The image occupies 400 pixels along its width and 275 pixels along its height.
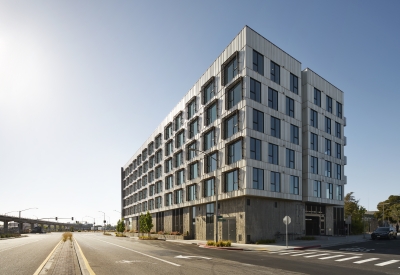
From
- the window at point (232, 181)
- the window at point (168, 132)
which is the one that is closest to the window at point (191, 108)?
the window at point (168, 132)

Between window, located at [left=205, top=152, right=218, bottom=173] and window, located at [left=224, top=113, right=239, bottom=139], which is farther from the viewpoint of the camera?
window, located at [left=205, top=152, right=218, bottom=173]

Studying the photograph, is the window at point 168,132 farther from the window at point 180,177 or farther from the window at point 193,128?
the window at point 193,128

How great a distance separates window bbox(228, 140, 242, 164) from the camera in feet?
130

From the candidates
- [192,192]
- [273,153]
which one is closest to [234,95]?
[273,153]

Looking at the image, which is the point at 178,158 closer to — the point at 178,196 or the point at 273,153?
the point at 178,196

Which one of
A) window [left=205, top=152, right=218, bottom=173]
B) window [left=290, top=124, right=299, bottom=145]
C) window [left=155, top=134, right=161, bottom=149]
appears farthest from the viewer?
window [left=155, top=134, right=161, bottom=149]

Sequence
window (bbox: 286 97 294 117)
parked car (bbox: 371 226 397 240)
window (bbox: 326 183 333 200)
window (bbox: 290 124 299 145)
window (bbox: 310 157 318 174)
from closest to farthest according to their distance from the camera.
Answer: parked car (bbox: 371 226 397 240)
window (bbox: 286 97 294 117)
window (bbox: 290 124 299 145)
window (bbox: 310 157 318 174)
window (bbox: 326 183 333 200)

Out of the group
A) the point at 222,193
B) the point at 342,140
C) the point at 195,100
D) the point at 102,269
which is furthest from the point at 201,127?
the point at 102,269

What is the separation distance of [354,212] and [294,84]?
145 ft

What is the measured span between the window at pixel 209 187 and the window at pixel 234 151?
5.46m

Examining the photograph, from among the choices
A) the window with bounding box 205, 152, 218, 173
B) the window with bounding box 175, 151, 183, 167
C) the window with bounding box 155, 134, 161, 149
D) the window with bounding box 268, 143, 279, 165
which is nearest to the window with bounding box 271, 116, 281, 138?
the window with bounding box 268, 143, 279, 165

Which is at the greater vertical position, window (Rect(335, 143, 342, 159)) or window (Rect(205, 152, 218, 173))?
window (Rect(335, 143, 342, 159))

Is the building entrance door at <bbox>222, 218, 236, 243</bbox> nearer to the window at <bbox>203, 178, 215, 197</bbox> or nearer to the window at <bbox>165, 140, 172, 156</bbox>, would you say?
the window at <bbox>203, 178, 215, 197</bbox>

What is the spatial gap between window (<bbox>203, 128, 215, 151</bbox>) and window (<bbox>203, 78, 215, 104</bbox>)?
4.66 m
